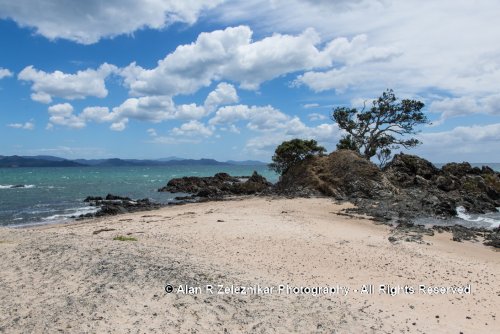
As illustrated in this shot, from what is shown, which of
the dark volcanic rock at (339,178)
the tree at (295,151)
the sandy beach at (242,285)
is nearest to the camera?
the sandy beach at (242,285)

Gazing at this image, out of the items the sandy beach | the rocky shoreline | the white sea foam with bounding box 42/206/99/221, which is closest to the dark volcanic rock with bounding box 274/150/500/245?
the rocky shoreline

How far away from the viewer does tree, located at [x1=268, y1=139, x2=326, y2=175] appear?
126ft

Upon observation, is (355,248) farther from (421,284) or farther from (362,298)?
(362,298)

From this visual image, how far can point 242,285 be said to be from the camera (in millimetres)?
9781

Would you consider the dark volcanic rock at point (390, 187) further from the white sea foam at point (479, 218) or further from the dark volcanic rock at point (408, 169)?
the white sea foam at point (479, 218)

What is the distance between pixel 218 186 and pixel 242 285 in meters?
41.2

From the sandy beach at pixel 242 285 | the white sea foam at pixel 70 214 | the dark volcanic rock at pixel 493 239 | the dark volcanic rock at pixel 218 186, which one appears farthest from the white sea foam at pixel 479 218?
the white sea foam at pixel 70 214

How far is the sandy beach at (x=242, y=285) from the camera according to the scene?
26.5ft

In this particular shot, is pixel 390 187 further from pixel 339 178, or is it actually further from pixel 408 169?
pixel 408 169

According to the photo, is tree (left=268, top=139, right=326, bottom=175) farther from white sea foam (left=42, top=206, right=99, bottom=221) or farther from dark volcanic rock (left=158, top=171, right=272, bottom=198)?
white sea foam (left=42, top=206, right=99, bottom=221)

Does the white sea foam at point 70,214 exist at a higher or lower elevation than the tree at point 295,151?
lower

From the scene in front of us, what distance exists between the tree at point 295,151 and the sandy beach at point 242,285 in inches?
879

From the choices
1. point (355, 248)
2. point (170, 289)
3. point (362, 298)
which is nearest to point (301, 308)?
point (362, 298)

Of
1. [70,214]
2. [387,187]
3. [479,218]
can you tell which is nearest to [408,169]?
[387,187]
